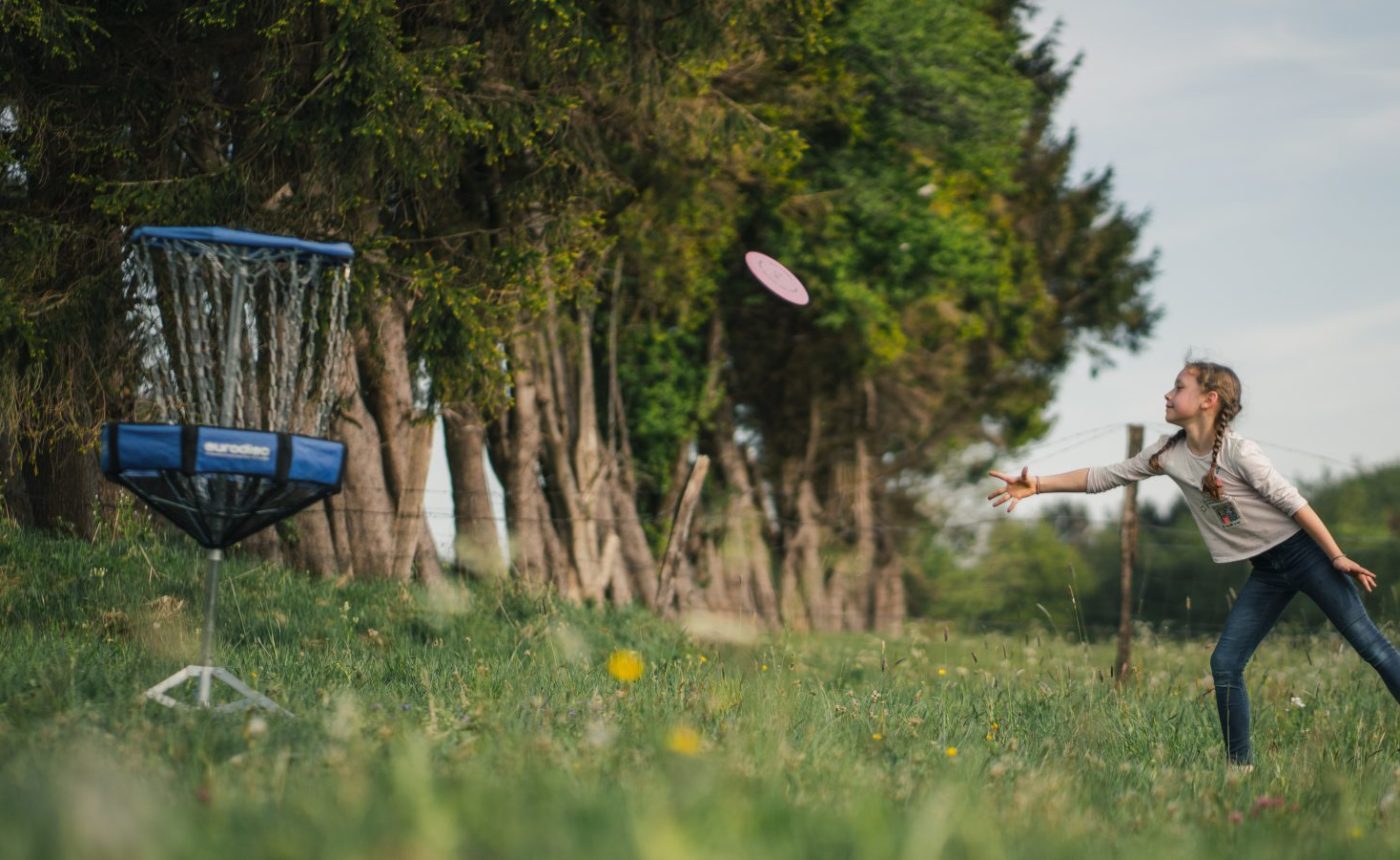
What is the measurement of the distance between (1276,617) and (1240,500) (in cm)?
66

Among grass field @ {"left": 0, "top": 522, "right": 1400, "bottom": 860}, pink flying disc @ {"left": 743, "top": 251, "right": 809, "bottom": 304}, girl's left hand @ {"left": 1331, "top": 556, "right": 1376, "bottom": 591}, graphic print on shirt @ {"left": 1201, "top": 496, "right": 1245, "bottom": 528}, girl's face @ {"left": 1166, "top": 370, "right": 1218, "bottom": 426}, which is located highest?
pink flying disc @ {"left": 743, "top": 251, "right": 809, "bottom": 304}

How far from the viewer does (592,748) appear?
4812mm

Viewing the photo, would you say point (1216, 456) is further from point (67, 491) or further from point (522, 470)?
point (522, 470)

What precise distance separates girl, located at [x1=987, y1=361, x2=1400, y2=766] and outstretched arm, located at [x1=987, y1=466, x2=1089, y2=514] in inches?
5.8

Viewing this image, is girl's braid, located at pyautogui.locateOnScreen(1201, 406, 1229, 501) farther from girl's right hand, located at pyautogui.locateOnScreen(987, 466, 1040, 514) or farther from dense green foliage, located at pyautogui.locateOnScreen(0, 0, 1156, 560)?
dense green foliage, located at pyautogui.locateOnScreen(0, 0, 1156, 560)

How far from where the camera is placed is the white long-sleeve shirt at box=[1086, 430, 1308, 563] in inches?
256

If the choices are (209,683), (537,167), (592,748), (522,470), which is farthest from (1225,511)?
(522,470)

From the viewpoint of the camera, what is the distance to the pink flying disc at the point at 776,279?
12.0 meters

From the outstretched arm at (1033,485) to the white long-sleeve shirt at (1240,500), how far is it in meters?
0.45

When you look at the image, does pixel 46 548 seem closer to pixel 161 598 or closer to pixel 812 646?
pixel 161 598

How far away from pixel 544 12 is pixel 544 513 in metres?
8.17

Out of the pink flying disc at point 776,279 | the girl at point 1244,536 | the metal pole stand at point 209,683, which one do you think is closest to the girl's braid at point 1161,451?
the girl at point 1244,536

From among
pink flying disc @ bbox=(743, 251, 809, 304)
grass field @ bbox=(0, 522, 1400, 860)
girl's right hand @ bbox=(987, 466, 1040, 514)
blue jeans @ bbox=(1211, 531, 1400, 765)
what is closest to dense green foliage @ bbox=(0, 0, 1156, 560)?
pink flying disc @ bbox=(743, 251, 809, 304)

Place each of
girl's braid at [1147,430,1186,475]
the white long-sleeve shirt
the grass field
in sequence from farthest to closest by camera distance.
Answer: girl's braid at [1147,430,1186,475]
the white long-sleeve shirt
the grass field
